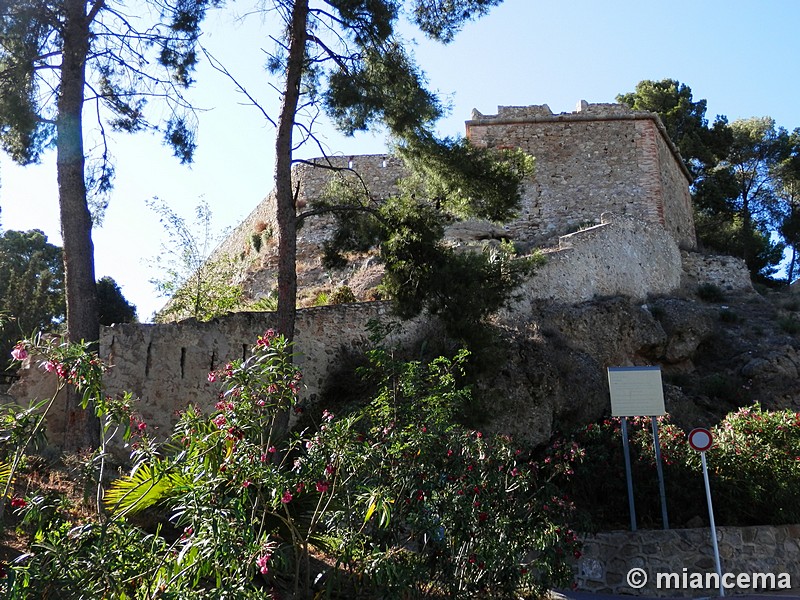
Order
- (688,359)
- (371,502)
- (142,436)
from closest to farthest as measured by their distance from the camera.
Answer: (371,502) → (142,436) → (688,359)

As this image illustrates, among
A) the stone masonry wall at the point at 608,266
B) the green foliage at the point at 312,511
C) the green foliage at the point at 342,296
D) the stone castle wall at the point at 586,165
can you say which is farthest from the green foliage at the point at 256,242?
the green foliage at the point at 312,511

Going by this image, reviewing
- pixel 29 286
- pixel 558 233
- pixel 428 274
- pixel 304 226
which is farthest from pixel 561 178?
pixel 29 286

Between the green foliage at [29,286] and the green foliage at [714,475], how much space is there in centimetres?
1157

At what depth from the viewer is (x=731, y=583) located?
29.3 feet

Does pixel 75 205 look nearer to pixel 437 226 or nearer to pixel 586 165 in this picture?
pixel 437 226

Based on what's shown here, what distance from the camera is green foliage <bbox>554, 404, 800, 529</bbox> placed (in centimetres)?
973

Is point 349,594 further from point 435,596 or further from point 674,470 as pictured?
point 674,470

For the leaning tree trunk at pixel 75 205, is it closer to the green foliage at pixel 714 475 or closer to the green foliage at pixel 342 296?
the green foliage at pixel 342 296

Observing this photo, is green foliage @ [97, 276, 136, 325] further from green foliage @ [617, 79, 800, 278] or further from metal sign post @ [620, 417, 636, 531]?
green foliage @ [617, 79, 800, 278]

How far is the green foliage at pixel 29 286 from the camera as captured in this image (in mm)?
18688

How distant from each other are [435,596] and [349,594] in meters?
0.70

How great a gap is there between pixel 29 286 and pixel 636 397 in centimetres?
1566

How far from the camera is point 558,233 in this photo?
2161 cm

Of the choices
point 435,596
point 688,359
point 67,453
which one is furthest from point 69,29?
point 688,359
